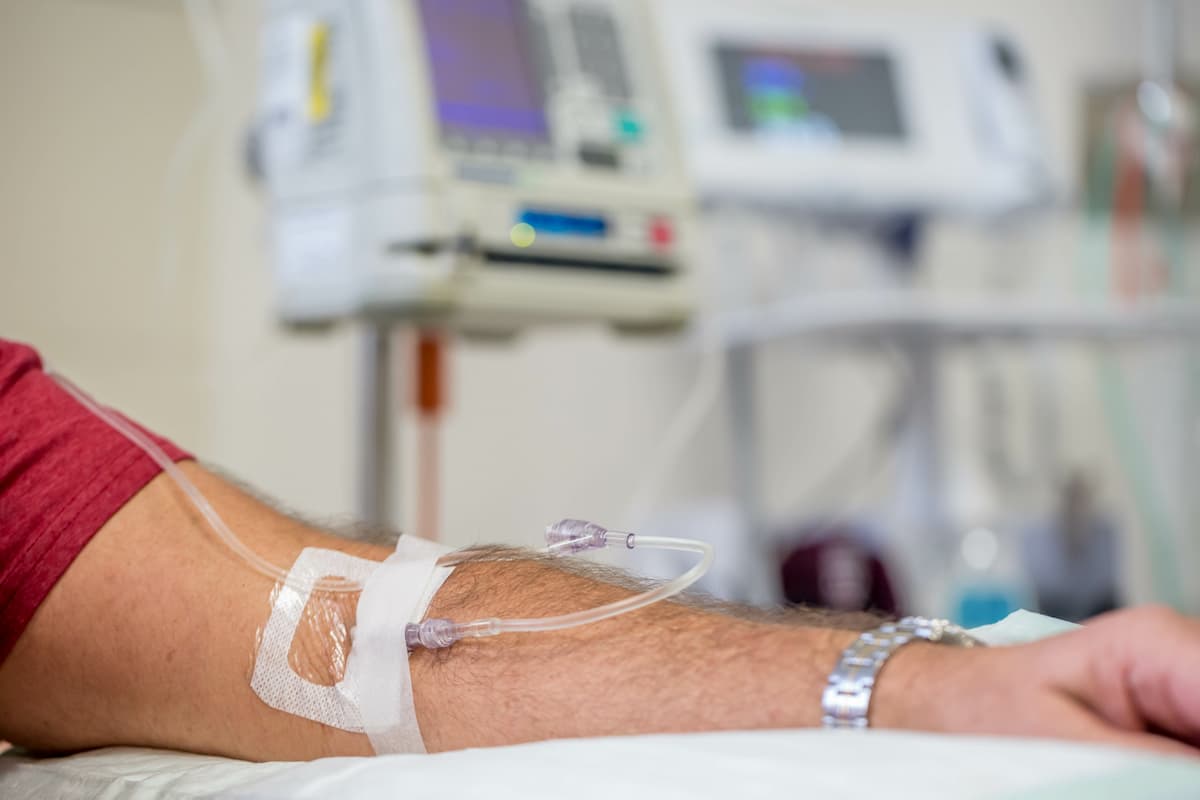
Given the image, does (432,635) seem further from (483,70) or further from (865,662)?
(483,70)

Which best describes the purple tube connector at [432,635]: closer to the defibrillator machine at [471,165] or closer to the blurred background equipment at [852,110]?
the defibrillator machine at [471,165]

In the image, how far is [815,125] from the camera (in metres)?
2.49

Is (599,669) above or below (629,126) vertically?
below

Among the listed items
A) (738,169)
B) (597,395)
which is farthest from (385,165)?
(597,395)

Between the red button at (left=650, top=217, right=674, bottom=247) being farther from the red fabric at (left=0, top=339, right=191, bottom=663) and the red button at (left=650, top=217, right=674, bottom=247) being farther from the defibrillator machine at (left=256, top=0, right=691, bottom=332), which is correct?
the red fabric at (left=0, top=339, right=191, bottom=663)

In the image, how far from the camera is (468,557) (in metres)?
0.75

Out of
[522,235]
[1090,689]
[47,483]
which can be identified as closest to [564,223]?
[522,235]

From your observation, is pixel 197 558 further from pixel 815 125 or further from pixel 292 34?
pixel 815 125

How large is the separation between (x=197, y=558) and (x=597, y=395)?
2.61m

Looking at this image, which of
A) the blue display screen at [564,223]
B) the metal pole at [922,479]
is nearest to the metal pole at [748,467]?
the metal pole at [922,479]

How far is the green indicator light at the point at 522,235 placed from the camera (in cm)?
159

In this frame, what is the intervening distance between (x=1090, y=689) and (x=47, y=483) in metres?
0.59

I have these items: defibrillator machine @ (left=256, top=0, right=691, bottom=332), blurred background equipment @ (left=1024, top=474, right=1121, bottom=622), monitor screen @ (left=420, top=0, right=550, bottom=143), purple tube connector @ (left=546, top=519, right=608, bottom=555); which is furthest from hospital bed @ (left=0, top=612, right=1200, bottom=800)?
blurred background equipment @ (left=1024, top=474, right=1121, bottom=622)

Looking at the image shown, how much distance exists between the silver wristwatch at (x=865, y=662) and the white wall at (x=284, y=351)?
270 cm
